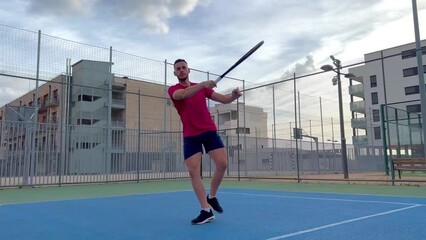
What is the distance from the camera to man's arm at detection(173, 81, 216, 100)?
3234mm

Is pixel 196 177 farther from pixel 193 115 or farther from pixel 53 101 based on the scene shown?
pixel 53 101

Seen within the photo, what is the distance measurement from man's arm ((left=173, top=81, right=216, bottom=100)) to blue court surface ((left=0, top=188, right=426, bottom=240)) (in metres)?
1.17

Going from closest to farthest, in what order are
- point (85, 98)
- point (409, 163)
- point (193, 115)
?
point (193, 115), point (409, 163), point (85, 98)

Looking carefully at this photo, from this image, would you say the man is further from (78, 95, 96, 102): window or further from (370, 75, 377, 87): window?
(370, 75, 377, 87): window

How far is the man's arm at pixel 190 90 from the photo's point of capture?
3.23m

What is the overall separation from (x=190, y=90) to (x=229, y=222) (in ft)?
4.23

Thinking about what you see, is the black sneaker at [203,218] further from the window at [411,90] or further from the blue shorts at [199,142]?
the window at [411,90]

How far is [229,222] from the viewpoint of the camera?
11.4 ft

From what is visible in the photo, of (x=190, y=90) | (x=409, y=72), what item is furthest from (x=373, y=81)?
(x=190, y=90)

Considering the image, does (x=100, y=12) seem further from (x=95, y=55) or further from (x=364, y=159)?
(x=364, y=159)

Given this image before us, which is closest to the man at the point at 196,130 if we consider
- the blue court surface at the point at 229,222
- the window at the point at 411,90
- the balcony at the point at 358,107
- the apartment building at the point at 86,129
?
Result: the blue court surface at the point at 229,222

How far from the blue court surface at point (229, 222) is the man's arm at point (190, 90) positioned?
3.84 feet

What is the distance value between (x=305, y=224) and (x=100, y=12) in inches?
324

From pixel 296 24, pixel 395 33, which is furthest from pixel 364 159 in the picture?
pixel 296 24
